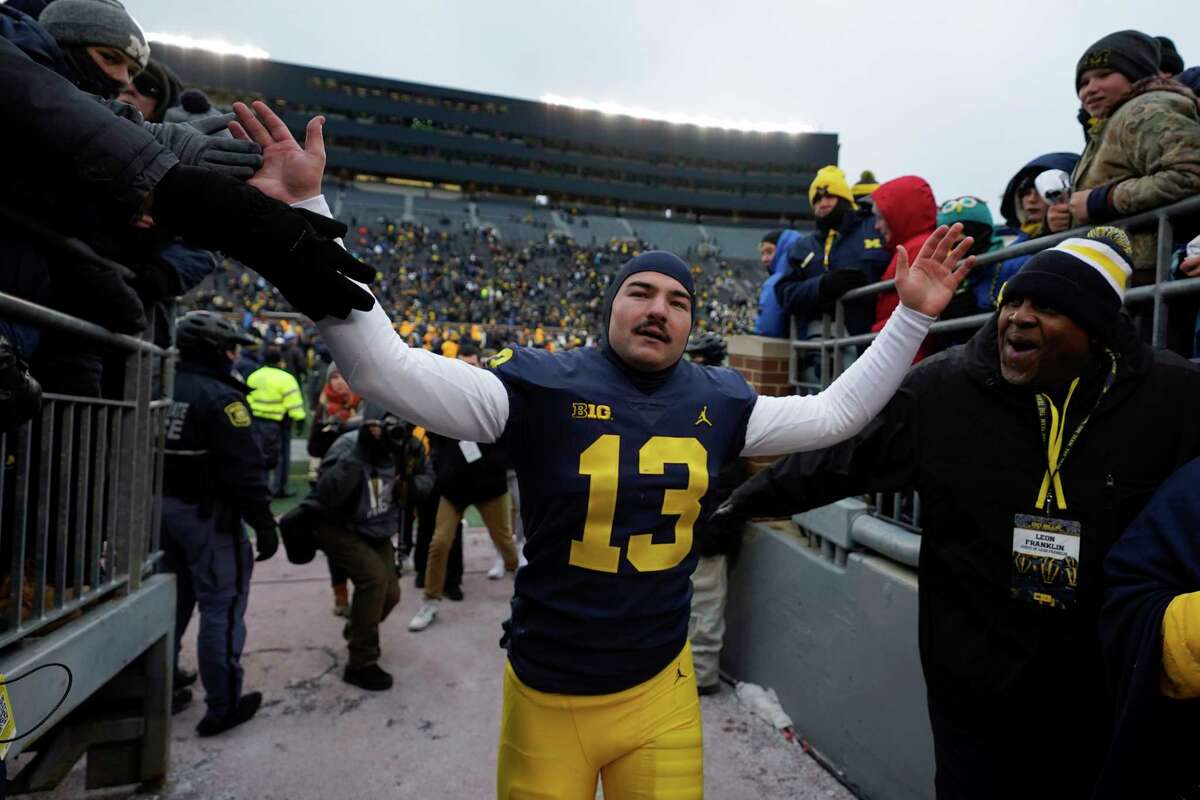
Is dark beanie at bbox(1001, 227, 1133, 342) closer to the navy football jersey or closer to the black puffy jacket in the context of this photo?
the black puffy jacket

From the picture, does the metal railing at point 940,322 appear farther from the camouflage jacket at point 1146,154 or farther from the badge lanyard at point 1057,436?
the badge lanyard at point 1057,436

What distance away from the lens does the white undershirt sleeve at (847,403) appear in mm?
2088

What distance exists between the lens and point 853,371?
216 centimetres

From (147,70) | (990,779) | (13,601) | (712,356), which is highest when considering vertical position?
(147,70)

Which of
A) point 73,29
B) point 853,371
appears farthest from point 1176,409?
point 73,29

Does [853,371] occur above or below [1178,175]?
below

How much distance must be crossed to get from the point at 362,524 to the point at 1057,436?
12.0 feet

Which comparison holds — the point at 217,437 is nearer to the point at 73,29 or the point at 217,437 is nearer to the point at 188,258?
the point at 188,258

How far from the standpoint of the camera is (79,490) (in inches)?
95.5

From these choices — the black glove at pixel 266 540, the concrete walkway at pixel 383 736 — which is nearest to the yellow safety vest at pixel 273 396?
the concrete walkway at pixel 383 736

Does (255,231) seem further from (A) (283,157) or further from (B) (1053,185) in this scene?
(B) (1053,185)

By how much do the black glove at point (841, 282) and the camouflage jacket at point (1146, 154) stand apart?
1.07 m

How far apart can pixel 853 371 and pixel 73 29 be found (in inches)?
108

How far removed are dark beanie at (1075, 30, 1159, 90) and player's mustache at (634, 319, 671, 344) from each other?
2.28 m
